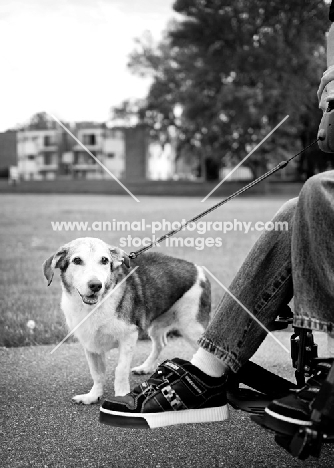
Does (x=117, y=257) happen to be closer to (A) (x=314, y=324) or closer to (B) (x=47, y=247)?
(A) (x=314, y=324)

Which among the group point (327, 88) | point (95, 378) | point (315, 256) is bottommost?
point (95, 378)

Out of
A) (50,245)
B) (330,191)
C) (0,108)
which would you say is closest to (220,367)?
(330,191)

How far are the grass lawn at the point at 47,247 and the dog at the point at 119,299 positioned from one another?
1.14 meters

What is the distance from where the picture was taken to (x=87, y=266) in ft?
9.43

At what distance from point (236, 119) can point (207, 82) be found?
209cm

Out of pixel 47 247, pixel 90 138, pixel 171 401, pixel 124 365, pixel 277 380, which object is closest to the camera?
pixel 171 401

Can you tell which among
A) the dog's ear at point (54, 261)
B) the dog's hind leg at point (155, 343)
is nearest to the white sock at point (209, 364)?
the dog's ear at point (54, 261)

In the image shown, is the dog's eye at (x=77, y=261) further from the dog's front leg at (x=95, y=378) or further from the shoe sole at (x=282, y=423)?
the shoe sole at (x=282, y=423)

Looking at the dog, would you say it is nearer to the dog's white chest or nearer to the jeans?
the dog's white chest

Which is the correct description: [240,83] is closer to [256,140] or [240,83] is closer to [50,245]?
[256,140]

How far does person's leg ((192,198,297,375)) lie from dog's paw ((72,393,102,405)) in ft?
3.68

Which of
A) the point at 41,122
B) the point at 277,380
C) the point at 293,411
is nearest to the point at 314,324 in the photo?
the point at 293,411

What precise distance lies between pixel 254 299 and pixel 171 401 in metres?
0.44

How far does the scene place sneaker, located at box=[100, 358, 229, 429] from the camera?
1916 mm
